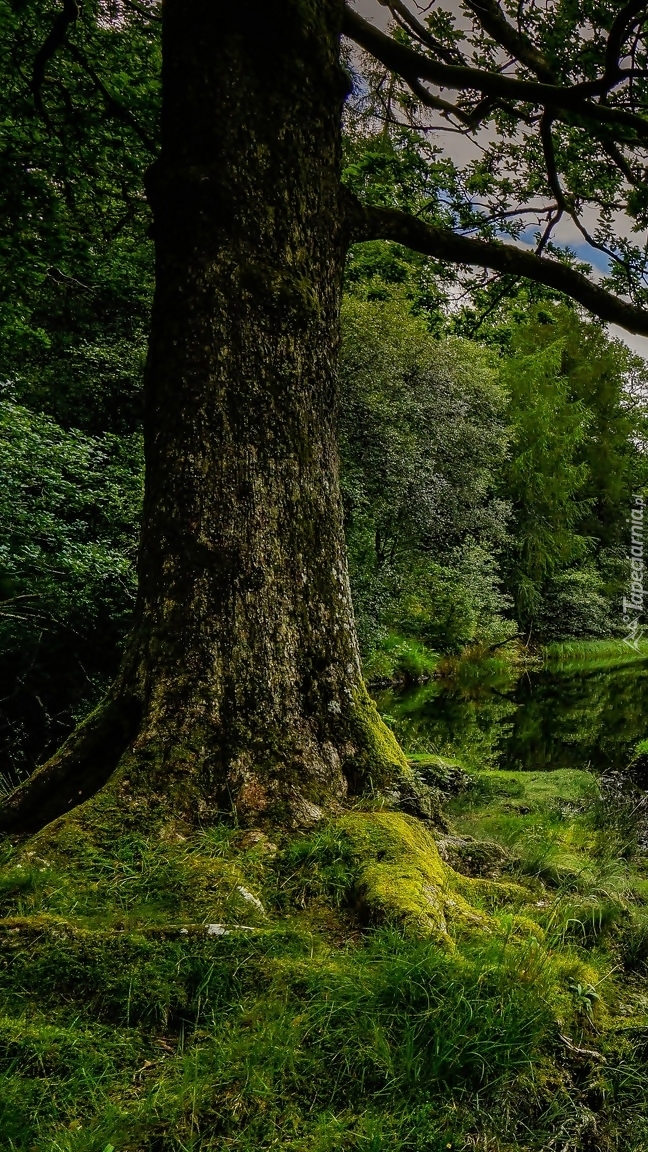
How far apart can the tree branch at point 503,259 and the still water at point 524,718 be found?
5490 mm

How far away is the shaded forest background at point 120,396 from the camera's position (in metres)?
5.74

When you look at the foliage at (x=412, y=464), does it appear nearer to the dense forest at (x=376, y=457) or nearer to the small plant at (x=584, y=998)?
the dense forest at (x=376, y=457)

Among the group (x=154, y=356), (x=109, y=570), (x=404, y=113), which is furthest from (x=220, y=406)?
(x=404, y=113)

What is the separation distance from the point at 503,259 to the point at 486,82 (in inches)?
45.4

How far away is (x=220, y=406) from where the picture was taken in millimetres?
2871

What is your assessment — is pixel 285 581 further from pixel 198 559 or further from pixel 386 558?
pixel 386 558

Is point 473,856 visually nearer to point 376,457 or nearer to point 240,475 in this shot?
point 240,475

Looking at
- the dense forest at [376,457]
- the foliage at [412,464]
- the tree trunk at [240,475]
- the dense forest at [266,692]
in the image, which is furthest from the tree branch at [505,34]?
the foliage at [412,464]

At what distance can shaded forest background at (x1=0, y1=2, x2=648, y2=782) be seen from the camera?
5.74 meters

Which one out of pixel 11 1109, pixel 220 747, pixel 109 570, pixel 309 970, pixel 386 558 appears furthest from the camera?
pixel 386 558

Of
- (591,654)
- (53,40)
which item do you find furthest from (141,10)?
(591,654)

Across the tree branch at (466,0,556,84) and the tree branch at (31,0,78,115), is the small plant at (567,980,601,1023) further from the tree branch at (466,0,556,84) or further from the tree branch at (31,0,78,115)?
the tree branch at (31,0,78,115)

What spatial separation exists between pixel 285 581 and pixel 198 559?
392 mm

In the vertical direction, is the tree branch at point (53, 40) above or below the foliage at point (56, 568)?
above
